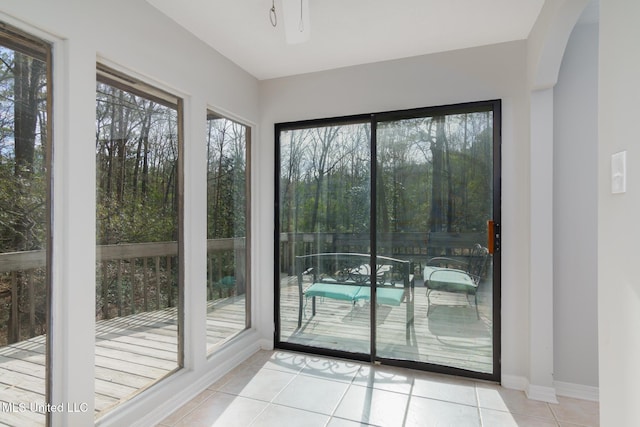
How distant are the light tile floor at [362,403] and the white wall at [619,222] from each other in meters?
1.17

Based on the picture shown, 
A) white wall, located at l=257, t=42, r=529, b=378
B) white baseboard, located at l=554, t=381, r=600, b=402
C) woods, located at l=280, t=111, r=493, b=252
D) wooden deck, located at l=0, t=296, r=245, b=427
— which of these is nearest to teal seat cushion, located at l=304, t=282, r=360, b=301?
woods, located at l=280, t=111, r=493, b=252

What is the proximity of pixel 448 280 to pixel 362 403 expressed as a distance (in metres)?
1.12

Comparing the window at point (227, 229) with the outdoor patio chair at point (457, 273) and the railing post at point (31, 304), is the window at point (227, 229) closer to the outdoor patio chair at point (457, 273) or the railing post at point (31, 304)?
the railing post at point (31, 304)

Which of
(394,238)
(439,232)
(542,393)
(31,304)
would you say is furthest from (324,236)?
(31,304)

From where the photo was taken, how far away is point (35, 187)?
4.98 ft

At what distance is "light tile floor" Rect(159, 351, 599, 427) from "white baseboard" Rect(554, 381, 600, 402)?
5cm

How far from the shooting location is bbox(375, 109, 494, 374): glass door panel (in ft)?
8.43

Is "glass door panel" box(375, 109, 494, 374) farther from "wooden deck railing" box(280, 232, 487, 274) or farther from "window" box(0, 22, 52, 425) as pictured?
"window" box(0, 22, 52, 425)

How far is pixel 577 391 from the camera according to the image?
2.31 metres

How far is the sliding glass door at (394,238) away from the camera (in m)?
2.57

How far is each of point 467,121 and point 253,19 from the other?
171 centimetres

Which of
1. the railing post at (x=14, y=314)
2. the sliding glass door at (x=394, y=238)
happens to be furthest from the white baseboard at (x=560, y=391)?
the railing post at (x=14, y=314)

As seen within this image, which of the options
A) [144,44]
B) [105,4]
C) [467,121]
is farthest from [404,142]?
[105,4]

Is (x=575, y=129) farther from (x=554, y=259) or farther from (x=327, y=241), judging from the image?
(x=327, y=241)
